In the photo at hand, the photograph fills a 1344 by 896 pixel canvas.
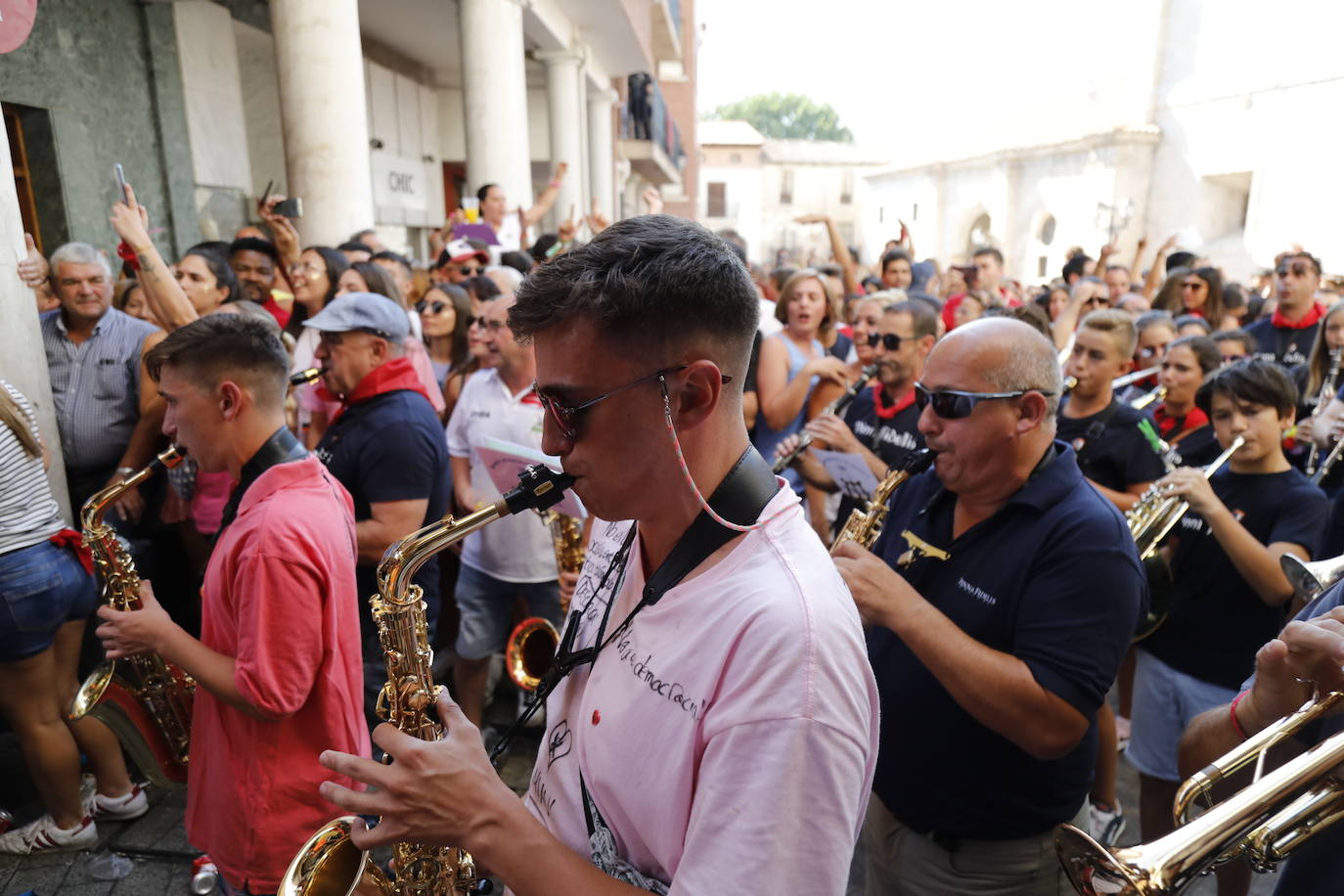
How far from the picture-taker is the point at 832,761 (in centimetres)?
122

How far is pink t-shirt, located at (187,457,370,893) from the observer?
7.61 ft

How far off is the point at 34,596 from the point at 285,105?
4.97 metres

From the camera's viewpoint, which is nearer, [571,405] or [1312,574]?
[571,405]

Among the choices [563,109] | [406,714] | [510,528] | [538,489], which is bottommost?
[510,528]

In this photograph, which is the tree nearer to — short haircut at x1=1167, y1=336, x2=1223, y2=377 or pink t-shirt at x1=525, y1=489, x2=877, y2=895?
short haircut at x1=1167, y1=336, x2=1223, y2=377

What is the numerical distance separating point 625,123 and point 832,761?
957 inches

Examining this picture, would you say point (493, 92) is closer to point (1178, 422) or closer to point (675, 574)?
point (1178, 422)

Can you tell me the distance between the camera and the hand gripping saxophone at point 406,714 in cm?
195

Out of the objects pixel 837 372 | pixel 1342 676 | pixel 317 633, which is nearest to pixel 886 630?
pixel 1342 676

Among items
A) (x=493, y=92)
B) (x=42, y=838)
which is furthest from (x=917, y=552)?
(x=493, y=92)

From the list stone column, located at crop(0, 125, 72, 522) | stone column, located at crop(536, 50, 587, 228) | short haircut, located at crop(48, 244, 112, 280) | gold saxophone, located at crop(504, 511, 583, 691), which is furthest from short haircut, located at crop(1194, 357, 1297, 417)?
stone column, located at crop(536, 50, 587, 228)

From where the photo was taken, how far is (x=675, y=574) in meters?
1.47

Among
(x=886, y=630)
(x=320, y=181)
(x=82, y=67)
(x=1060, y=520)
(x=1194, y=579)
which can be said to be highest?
(x=82, y=67)

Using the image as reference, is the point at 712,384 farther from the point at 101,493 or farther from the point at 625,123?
the point at 625,123
